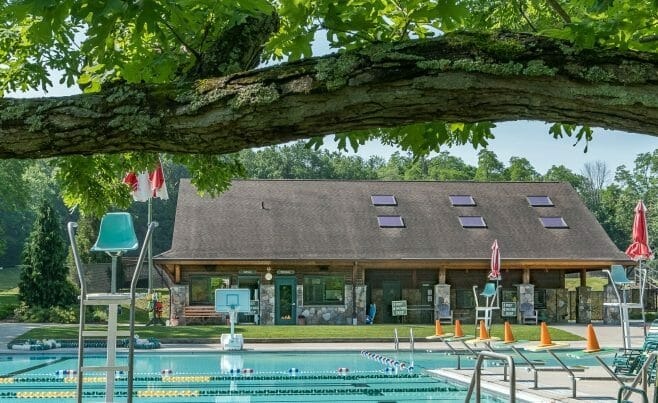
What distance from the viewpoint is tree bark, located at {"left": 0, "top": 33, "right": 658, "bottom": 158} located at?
107 inches

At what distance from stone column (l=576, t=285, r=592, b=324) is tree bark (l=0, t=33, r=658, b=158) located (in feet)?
96.9

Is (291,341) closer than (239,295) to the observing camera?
No

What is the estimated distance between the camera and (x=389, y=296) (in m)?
31.0

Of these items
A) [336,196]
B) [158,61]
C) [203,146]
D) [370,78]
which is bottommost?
[203,146]

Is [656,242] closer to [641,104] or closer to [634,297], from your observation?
[634,297]

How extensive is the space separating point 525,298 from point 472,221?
4109 millimetres

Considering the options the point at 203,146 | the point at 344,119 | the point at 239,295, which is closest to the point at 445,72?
the point at 344,119

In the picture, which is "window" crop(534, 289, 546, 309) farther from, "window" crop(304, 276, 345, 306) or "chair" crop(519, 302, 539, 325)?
"window" crop(304, 276, 345, 306)

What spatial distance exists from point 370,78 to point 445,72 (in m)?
0.27

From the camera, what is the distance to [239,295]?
2106cm

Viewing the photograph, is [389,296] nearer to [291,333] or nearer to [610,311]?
[291,333]

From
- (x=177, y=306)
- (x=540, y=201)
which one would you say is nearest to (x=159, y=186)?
(x=177, y=306)

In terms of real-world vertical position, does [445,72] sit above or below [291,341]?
above

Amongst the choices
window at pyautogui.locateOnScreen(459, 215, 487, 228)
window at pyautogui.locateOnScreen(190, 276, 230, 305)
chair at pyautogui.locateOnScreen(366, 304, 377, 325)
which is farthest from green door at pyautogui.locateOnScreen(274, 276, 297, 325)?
window at pyautogui.locateOnScreen(459, 215, 487, 228)
